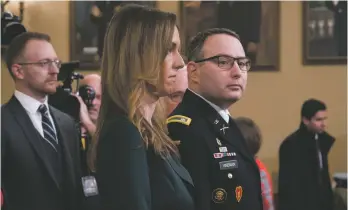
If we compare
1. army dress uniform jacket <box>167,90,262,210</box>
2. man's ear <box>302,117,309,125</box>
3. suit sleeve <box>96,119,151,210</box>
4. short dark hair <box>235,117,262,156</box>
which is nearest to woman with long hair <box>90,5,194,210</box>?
suit sleeve <box>96,119,151,210</box>

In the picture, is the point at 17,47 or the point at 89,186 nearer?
the point at 89,186

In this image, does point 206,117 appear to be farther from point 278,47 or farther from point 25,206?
point 278,47

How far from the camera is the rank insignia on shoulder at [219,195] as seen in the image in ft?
5.25

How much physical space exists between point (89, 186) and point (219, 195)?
55 centimetres

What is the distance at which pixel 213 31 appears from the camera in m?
1.75

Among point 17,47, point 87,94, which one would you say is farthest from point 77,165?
point 87,94

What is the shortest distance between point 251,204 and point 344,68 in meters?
3.74

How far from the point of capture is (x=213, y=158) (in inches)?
64.3

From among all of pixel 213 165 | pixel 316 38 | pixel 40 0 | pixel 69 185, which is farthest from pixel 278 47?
pixel 213 165

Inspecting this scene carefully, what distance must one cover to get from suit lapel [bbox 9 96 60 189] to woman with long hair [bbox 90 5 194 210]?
0.74 meters

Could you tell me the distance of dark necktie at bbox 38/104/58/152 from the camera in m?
2.21

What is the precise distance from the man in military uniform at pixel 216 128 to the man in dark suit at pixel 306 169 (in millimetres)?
2654

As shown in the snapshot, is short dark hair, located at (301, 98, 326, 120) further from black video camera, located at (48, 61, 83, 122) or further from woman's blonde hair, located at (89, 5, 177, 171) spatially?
woman's blonde hair, located at (89, 5, 177, 171)

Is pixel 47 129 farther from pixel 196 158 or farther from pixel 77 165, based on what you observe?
pixel 196 158
